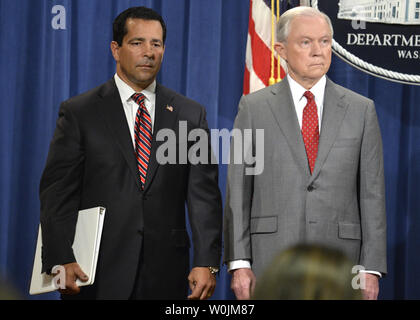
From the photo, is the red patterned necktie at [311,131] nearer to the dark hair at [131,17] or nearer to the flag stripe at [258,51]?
the dark hair at [131,17]

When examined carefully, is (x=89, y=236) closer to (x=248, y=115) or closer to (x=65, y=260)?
(x=65, y=260)

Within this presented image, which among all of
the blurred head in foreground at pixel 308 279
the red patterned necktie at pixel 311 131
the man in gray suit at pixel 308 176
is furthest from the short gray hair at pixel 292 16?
the blurred head in foreground at pixel 308 279

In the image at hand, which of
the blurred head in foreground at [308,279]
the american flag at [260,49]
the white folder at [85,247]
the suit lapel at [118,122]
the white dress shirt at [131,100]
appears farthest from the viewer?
the american flag at [260,49]

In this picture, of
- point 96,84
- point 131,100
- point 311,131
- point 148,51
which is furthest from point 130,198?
point 96,84

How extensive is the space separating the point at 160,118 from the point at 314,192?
61cm

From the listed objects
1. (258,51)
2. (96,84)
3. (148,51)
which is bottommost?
(148,51)

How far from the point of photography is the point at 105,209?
220cm

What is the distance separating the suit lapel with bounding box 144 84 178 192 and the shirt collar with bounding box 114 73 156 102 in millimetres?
23

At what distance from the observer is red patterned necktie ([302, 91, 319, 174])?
2.29m

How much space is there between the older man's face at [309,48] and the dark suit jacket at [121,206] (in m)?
0.51

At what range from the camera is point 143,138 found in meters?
2.28

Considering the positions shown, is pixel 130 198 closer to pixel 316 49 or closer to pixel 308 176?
pixel 308 176

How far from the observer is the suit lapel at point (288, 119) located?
7.47ft

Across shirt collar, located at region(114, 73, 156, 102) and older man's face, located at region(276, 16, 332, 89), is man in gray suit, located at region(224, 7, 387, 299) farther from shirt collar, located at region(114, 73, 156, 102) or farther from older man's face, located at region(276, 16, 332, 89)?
shirt collar, located at region(114, 73, 156, 102)
